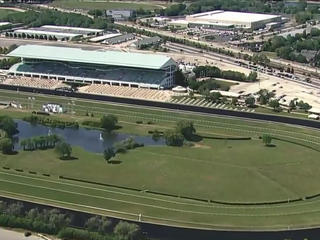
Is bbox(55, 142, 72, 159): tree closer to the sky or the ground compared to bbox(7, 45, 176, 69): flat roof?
closer to the ground

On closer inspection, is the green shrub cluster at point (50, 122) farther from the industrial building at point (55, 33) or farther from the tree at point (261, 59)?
the industrial building at point (55, 33)

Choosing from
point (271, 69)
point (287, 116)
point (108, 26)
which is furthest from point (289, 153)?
point (108, 26)

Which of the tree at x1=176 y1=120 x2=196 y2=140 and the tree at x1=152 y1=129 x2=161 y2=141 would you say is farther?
the tree at x1=152 y1=129 x2=161 y2=141

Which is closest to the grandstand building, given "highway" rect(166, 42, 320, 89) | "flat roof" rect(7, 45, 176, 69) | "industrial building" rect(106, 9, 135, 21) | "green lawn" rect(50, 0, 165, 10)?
"flat roof" rect(7, 45, 176, 69)

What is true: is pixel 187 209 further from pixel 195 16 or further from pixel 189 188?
pixel 195 16

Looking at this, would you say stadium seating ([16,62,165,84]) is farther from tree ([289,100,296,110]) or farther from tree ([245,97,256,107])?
tree ([289,100,296,110])

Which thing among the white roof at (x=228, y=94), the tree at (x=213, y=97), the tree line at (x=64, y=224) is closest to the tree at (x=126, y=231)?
the tree line at (x=64, y=224)
